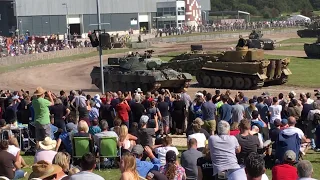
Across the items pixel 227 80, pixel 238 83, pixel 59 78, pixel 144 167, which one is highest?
pixel 144 167

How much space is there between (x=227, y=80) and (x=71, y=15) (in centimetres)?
5460

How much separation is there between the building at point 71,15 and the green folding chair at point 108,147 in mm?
65349

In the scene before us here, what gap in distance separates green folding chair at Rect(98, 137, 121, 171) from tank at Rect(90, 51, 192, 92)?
60.0 ft

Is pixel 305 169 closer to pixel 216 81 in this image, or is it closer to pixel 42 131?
pixel 42 131

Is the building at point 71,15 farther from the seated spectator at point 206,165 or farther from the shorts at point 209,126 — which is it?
the seated spectator at point 206,165

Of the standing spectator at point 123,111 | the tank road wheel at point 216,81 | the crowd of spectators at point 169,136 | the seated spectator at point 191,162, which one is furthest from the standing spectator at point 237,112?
the tank road wheel at point 216,81

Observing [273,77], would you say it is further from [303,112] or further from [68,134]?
[68,134]

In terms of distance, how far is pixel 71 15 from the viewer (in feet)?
288

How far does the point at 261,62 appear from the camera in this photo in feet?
114

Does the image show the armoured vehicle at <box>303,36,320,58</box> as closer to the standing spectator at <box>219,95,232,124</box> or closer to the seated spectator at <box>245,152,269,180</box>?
the standing spectator at <box>219,95,232,124</box>

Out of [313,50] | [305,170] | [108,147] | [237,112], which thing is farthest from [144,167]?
[313,50]

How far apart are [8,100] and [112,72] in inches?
583

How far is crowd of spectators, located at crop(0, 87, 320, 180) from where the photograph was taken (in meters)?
9.93

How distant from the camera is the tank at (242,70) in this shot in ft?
115
